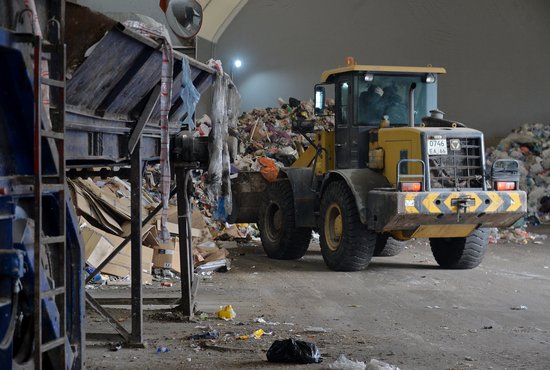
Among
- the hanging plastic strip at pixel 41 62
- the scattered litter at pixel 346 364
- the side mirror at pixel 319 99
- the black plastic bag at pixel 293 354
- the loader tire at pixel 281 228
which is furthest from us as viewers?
the loader tire at pixel 281 228

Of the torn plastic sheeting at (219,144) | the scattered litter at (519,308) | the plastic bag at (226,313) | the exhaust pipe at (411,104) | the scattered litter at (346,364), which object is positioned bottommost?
the scattered litter at (346,364)

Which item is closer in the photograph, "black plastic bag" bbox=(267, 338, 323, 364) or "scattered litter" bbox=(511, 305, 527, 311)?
"black plastic bag" bbox=(267, 338, 323, 364)

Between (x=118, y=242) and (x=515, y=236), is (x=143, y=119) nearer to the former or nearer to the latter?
(x=118, y=242)

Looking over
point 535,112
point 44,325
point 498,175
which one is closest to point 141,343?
point 44,325

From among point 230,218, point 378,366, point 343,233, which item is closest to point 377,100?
point 343,233

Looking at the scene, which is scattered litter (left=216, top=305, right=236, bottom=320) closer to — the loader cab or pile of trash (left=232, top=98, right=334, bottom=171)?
the loader cab

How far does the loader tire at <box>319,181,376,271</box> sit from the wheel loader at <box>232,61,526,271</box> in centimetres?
1

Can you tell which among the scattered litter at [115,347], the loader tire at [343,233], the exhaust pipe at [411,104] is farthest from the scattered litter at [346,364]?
the exhaust pipe at [411,104]

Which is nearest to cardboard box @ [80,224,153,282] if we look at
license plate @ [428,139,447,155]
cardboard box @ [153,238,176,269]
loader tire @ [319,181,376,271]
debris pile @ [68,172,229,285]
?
debris pile @ [68,172,229,285]

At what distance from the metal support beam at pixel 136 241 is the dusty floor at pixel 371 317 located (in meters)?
0.21

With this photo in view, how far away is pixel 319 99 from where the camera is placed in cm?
1130

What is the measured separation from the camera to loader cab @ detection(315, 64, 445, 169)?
1162 cm

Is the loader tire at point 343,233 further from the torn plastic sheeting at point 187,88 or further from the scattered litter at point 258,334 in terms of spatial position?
the torn plastic sheeting at point 187,88

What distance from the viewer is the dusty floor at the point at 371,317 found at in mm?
6387
